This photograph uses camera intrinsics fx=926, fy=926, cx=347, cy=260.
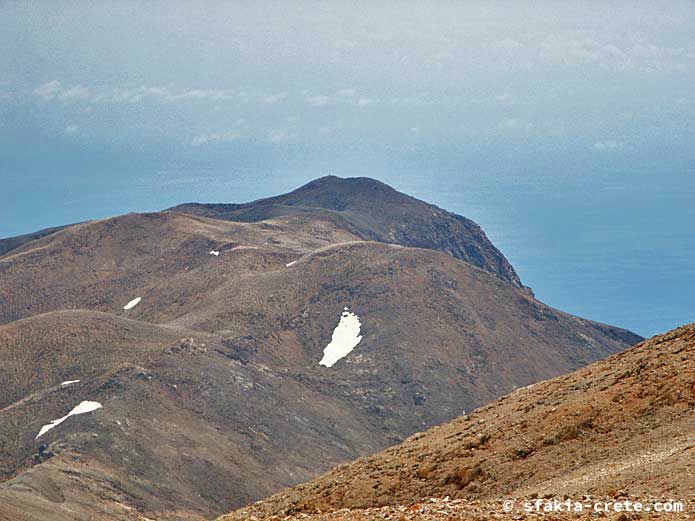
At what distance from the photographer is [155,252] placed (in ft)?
477

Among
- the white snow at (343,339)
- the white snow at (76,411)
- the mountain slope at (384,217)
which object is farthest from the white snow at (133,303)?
the mountain slope at (384,217)

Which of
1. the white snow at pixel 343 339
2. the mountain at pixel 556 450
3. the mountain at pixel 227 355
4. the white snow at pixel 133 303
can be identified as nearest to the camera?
the mountain at pixel 556 450

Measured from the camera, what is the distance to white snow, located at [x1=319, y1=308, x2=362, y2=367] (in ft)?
358

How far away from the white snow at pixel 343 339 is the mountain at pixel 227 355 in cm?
28

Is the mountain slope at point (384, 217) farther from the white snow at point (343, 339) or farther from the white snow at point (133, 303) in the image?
the white snow at point (343, 339)

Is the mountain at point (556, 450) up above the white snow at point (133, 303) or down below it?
below

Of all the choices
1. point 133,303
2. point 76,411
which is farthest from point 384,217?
point 76,411

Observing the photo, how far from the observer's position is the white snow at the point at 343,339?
109 metres

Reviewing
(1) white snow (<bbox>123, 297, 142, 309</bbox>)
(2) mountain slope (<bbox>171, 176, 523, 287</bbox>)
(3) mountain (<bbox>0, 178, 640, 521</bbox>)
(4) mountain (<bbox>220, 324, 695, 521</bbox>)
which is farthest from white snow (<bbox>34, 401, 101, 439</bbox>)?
(2) mountain slope (<bbox>171, 176, 523, 287</bbox>)

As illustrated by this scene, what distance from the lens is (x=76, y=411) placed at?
79562 mm

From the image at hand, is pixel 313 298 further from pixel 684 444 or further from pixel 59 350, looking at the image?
pixel 684 444

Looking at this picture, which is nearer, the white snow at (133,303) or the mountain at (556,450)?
the mountain at (556,450)

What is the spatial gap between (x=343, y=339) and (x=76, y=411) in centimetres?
4102

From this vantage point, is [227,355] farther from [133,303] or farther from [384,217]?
[384,217]
